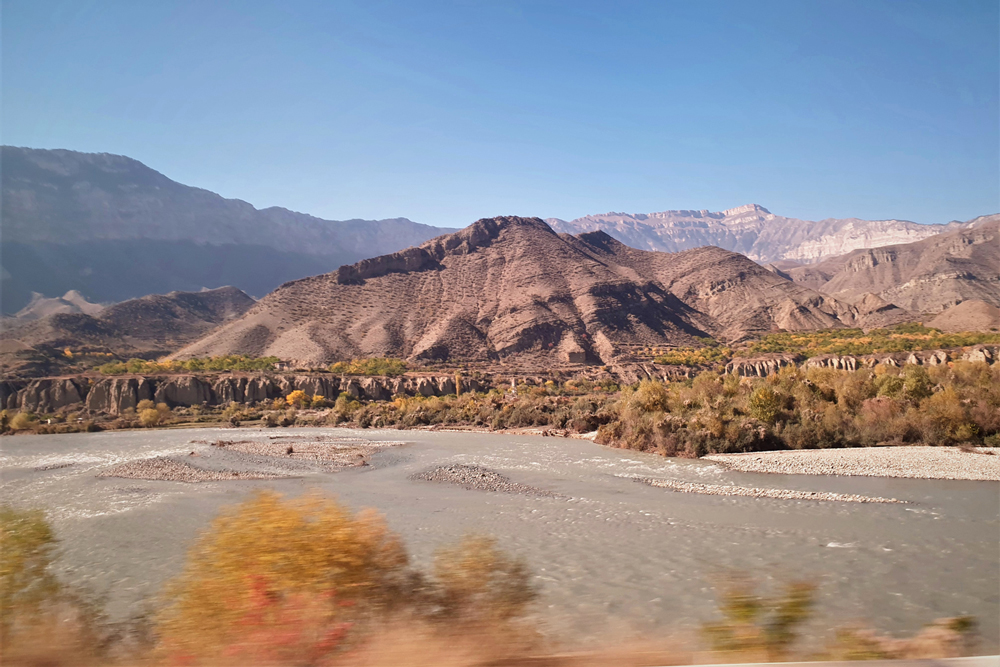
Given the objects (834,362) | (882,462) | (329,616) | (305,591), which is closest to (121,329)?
(834,362)

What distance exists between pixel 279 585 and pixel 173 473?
2284cm

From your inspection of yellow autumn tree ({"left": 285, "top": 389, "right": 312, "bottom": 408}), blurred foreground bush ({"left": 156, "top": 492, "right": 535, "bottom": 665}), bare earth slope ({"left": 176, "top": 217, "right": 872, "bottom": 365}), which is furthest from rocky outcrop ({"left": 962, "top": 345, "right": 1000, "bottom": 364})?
yellow autumn tree ({"left": 285, "top": 389, "right": 312, "bottom": 408})

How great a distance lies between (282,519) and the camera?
7027 millimetres

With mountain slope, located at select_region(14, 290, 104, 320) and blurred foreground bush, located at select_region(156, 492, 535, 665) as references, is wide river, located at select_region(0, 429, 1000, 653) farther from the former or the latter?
mountain slope, located at select_region(14, 290, 104, 320)

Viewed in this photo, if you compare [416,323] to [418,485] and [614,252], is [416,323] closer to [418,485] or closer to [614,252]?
[614,252]

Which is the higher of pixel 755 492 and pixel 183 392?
pixel 755 492

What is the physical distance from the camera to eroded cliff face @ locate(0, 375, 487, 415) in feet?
177

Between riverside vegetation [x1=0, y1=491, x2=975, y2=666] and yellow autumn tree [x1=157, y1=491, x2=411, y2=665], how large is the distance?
1cm

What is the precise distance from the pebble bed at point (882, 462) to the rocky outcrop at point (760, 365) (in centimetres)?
3539

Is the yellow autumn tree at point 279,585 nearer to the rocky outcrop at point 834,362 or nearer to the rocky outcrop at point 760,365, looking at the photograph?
the rocky outcrop at point 834,362

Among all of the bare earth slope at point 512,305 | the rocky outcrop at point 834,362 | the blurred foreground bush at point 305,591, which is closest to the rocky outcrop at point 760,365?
the rocky outcrop at point 834,362

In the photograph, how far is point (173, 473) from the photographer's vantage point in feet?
83.1

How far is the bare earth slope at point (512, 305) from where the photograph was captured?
83250 millimetres

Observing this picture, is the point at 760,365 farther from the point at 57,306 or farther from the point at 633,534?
the point at 57,306
